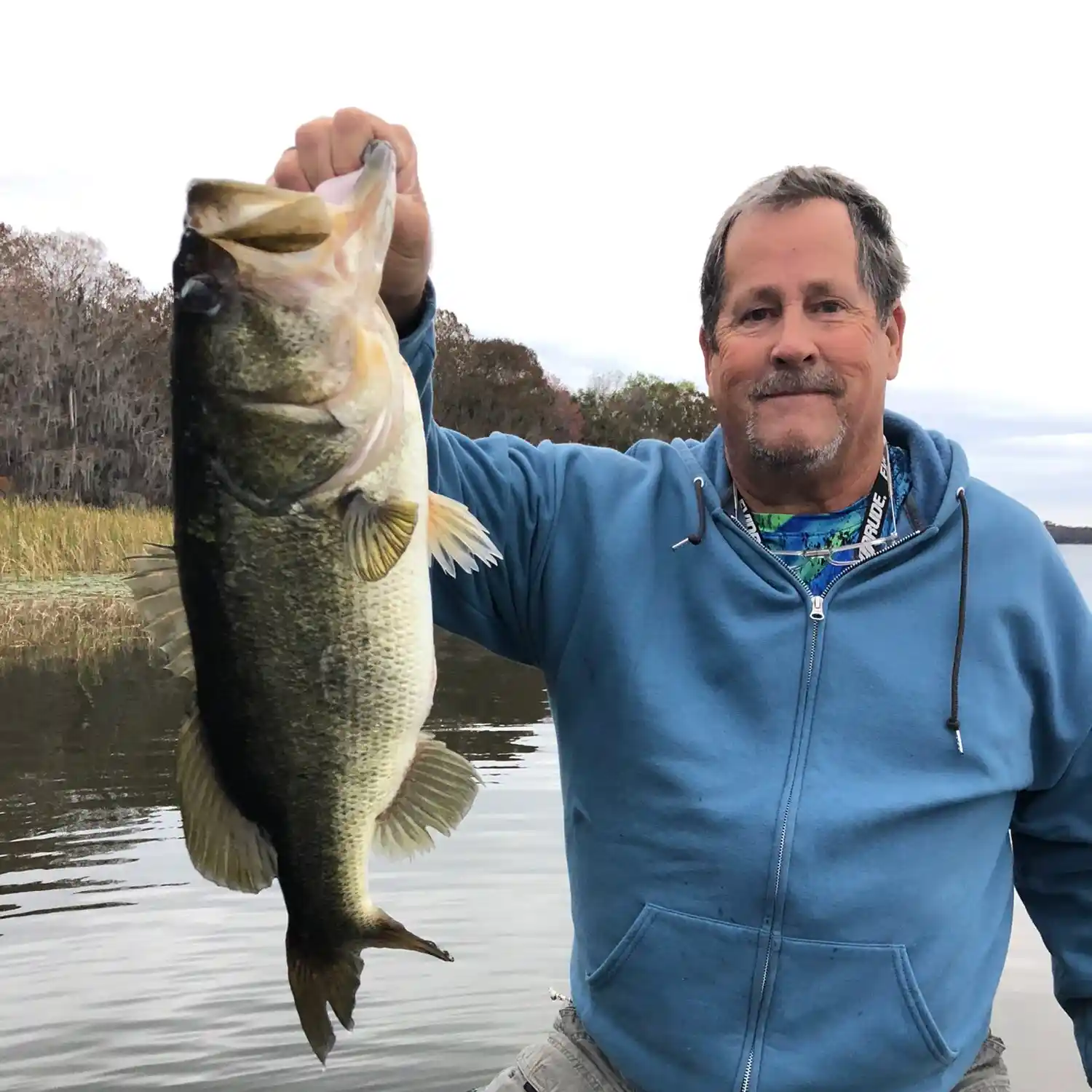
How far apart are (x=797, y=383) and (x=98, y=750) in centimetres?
750

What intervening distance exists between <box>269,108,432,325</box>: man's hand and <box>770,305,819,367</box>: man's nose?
0.89 metres

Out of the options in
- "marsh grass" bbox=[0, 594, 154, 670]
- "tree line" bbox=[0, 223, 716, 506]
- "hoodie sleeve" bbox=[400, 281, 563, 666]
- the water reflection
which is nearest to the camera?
"hoodie sleeve" bbox=[400, 281, 563, 666]

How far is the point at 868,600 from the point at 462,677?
36.4 feet

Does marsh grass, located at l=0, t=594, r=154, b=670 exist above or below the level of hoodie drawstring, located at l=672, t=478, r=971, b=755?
below

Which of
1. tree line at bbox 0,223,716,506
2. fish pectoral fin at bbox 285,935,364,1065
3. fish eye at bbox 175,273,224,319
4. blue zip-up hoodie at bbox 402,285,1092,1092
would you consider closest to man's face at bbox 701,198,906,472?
blue zip-up hoodie at bbox 402,285,1092,1092

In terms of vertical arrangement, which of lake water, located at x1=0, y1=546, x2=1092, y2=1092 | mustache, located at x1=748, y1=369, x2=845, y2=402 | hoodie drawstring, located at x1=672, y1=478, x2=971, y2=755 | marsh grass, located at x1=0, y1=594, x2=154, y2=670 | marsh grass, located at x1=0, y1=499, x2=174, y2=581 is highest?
mustache, located at x1=748, y1=369, x2=845, y2=402

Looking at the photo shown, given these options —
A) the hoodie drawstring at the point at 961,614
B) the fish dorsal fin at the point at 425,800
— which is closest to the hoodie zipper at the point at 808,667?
the hoodie drawstring at the point at 961,614

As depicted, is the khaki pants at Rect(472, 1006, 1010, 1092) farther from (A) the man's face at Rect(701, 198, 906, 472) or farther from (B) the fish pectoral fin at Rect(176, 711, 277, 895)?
(A) the man's face at Rect(701, 198, 906, 472)

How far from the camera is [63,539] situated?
14.8m

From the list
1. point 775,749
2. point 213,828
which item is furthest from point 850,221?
point 213,828

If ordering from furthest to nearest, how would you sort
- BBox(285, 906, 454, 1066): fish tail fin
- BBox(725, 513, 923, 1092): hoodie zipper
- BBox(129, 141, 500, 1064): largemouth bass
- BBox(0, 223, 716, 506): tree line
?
BBox(0, 223, 716, 506): tree line, BBox(725, 513, 923, 1092): hoodie zipper, BBox(285, 906, 454, 1066): fish tail fin, BBox(129, 141, 500, 1064): largemouth bass

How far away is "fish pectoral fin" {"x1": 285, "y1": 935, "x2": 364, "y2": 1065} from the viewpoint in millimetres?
1844

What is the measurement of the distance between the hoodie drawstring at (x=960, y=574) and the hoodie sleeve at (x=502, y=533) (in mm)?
326

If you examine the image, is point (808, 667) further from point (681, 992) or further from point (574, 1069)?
point (574, 1069)
